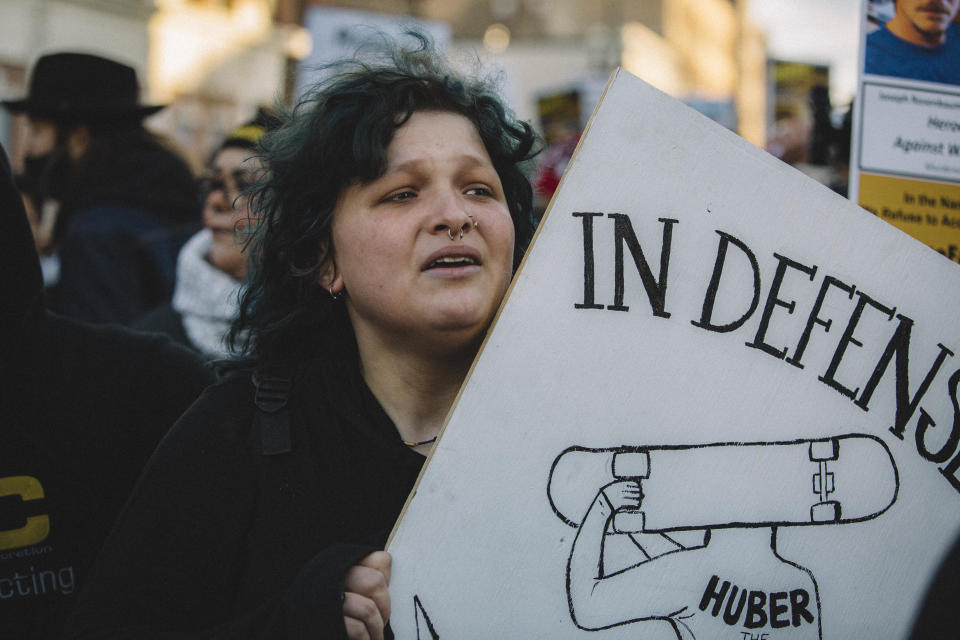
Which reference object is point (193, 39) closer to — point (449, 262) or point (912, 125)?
point (912, 125)

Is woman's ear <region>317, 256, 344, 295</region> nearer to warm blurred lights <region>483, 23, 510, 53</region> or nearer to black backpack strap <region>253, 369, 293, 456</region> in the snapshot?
black backpack strap <region>253, 369, 293, 456</region>

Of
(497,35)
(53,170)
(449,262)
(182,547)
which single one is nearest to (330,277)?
(449,262)

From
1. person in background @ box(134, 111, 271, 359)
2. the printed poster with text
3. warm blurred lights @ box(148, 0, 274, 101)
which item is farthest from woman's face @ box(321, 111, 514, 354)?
warm blurred lights @ box(148, 0, 274, 101)

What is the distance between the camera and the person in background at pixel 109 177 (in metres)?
3.16

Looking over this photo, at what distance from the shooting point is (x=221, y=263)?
3.02 metres

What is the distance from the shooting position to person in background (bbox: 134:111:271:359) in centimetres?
290

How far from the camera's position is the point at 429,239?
1403mm

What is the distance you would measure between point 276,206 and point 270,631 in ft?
2.61

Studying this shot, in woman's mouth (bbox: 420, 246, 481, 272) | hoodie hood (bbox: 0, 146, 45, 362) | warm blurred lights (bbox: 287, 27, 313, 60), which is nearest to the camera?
woman's mouth (bbox: 420, 246, 481, 272)

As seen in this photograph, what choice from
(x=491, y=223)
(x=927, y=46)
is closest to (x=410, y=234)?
(x=491, y=223)

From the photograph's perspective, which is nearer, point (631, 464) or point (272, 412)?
point (631, 464)

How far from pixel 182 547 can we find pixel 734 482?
0.83m

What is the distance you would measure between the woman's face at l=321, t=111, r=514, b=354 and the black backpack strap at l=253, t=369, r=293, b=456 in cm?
19

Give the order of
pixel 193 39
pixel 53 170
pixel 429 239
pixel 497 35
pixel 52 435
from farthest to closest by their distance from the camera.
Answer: pixel 497 35 → pixel 193 39 → pixel 53 170 → pixel 52 435 → pixel 429 239
